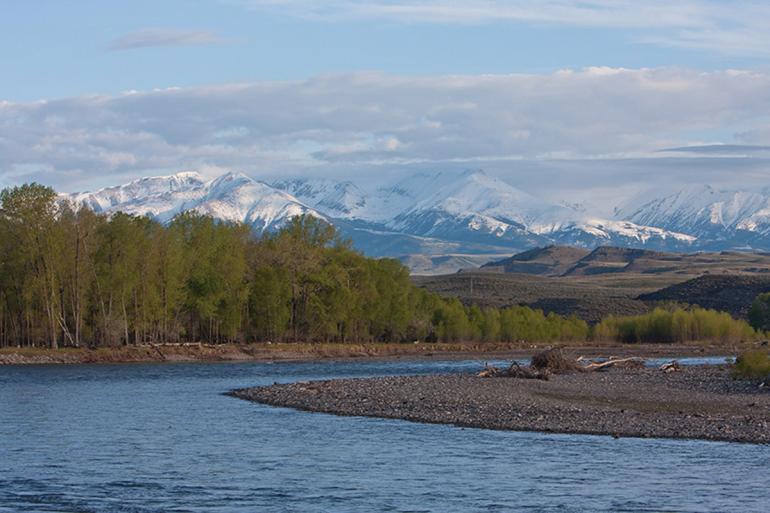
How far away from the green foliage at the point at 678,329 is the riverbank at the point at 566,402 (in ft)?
248

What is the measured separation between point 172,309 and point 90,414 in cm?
5578

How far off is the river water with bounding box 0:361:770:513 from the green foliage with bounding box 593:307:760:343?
339ft

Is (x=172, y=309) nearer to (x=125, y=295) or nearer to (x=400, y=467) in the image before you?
(x=125, y=295)

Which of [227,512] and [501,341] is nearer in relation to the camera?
[227,512]

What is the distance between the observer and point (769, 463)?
113 ft

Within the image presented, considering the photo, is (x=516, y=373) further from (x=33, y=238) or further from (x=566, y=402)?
(x=33, y=238)

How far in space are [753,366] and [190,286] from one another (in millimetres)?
57144

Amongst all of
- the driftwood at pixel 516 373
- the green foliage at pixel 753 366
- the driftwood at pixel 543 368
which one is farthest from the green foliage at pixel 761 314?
the driftwood at pixel 516 373

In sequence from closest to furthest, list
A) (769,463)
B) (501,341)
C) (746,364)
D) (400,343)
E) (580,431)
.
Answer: (769,463)
(580,431)
(746,364)
(400,343)
(501,341)

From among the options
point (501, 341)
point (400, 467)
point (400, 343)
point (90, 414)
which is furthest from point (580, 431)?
point (501, 341)

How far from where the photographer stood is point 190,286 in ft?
350

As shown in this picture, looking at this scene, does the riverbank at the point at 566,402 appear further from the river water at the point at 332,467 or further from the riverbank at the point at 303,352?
the riverbank at the point at 303,352

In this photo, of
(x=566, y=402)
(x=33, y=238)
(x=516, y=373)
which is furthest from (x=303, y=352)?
(x=566, y=402)

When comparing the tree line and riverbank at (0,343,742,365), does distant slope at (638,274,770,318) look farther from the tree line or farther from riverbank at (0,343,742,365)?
the tree line
